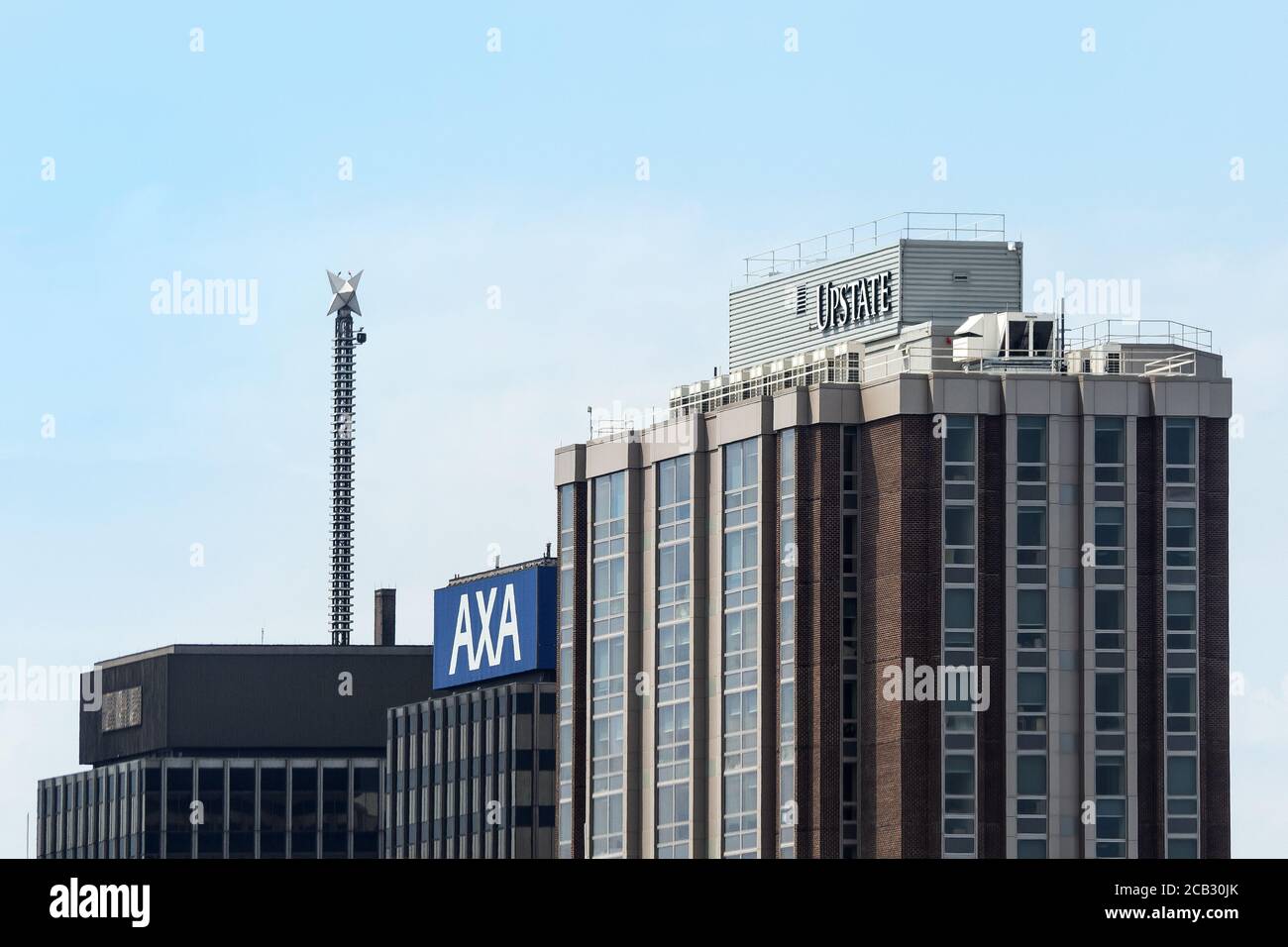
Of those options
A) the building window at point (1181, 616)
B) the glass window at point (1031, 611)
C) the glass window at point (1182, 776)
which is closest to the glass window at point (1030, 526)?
the glass window at point (1031, 611)

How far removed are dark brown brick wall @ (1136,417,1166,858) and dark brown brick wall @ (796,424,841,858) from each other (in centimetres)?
1560

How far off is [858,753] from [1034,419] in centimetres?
1974

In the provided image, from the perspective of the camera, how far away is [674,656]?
164m

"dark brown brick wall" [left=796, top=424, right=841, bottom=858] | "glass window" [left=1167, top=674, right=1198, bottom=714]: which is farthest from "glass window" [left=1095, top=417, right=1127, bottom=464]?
"dark brown brick wall" [left=796, top=424, right=841, bottom=858]

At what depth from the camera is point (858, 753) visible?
152 meters

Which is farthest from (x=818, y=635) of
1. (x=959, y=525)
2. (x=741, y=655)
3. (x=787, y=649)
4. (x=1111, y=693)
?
(x=1111, y=693)

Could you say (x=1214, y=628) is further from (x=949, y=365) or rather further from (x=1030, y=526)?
(x=949, y=365)

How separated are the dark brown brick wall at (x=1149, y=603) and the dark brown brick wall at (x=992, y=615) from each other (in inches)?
285

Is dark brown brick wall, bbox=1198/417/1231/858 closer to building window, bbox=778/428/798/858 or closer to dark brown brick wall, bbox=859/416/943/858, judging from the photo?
dark brown brick wall, bbox=859/416/943/858

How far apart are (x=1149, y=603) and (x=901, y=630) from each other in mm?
13577

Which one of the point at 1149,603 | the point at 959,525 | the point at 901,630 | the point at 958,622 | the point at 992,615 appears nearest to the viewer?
the point at 901,630

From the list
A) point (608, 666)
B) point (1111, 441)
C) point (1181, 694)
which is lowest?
point (1181, 694)
